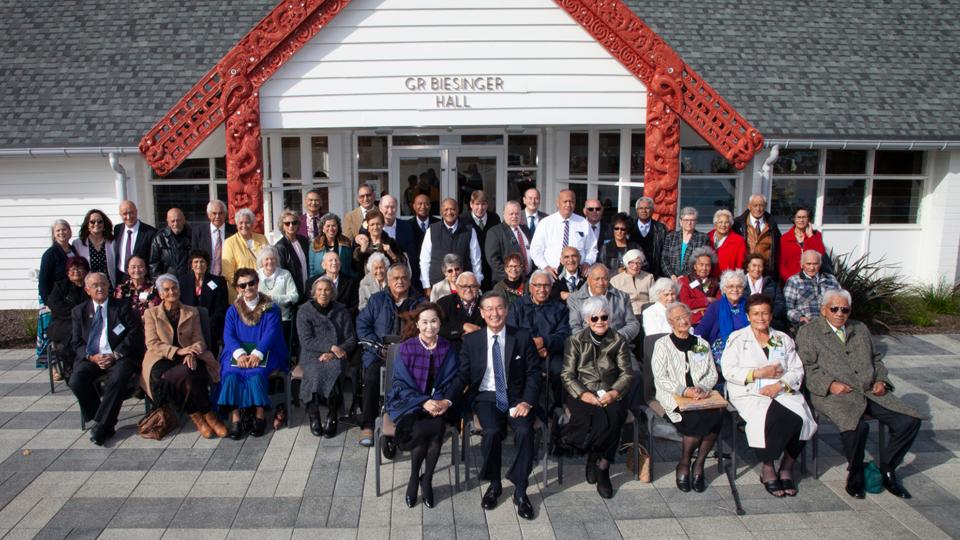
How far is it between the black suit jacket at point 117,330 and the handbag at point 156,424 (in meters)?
0.47

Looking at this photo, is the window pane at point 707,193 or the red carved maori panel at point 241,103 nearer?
the red carved maori panel at point 241,103

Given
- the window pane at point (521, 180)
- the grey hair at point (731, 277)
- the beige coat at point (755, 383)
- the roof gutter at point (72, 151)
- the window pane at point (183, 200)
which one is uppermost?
the roof gutter at point (72, 151)

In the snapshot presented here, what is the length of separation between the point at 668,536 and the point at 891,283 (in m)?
7.33

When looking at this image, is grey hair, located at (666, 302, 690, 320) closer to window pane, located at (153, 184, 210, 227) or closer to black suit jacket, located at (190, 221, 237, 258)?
black suit jacket, located at (190, 221, 237, 258)

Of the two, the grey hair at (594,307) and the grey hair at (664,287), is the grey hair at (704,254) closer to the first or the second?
the grey hair at (664,287)

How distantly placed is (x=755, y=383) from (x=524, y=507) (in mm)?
1986

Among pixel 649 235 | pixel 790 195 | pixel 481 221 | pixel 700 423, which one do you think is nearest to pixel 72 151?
pixel 481 221

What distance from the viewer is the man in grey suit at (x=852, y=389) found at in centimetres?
513

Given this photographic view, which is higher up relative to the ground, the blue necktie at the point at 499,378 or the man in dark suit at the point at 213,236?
the man in dark suit at the point at 213,236

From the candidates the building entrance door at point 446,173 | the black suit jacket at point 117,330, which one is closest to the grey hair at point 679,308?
the black suit jacket at point 117,330

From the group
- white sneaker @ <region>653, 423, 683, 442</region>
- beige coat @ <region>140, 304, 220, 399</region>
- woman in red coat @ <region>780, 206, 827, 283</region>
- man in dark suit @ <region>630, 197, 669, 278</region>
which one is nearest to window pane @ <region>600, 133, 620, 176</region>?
man in dark suit @ <region>630, 197, 669, 278</region>

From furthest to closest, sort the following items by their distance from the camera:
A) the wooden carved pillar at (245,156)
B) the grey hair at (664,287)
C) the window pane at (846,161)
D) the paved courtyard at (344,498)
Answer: the window pane at (846,161)
the wooden carved pillar at (245,156)
the grey hair at (664,287)
the paved courtyard at (344,498)

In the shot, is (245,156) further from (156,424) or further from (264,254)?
(156,424)

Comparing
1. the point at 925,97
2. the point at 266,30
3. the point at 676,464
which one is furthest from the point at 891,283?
the point at 266,30
